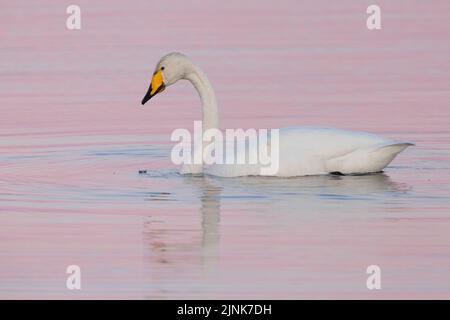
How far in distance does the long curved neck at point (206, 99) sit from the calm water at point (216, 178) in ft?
1.80

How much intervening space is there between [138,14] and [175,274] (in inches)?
665

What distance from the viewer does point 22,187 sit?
12.5m

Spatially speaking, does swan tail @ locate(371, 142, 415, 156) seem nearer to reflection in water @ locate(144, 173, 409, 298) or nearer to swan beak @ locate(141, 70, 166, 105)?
reflection in water @ locate(144, 173, 409, 298)

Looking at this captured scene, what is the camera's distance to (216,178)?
13.0 meters

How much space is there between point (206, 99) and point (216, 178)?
3.52 ft

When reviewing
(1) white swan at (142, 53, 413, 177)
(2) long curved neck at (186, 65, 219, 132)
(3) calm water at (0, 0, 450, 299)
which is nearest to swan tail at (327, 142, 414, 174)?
(1) white swan at (142, 53, 413, 177)

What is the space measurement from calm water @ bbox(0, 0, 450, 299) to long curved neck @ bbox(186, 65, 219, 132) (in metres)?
0.55

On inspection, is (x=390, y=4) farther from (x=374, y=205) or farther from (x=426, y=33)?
(x=374, y=205)

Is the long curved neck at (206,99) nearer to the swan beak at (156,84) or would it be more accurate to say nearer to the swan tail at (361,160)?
the swan beak at (156,84)

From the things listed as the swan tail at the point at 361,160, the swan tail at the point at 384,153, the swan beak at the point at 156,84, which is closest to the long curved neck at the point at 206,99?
the swan beak at the point at 156,84

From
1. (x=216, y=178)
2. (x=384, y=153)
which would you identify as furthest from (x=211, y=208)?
(x=384, y=153)

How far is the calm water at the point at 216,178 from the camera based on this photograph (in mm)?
9398

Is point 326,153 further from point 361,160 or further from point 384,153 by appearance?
point 384,153

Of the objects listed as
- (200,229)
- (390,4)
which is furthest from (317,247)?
(390,4)
